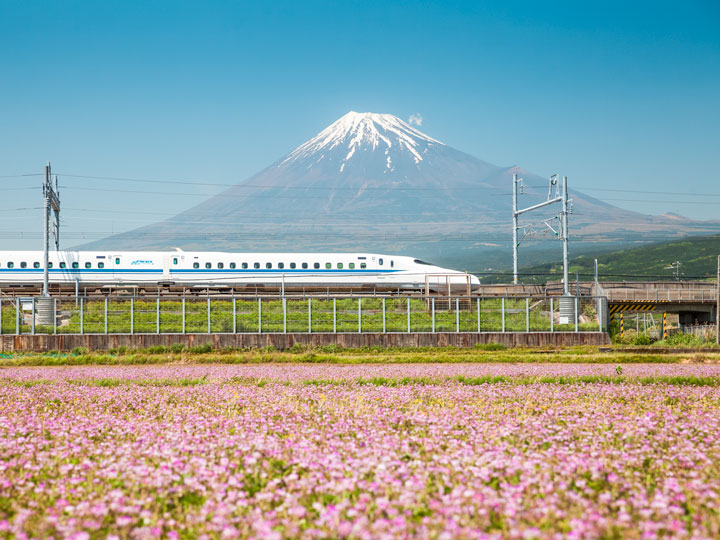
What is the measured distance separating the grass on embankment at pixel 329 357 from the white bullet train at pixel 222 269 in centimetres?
2276

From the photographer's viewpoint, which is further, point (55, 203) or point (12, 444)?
point (55, 203)

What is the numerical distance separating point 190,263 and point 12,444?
1814 inches

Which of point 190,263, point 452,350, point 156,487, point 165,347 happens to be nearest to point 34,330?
point 165,347

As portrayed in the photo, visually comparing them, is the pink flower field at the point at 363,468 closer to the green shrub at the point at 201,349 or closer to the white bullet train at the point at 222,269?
the green shrub at the point at 201,349

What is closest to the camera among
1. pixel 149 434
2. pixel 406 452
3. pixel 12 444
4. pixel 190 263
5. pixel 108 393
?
pixel 406 452

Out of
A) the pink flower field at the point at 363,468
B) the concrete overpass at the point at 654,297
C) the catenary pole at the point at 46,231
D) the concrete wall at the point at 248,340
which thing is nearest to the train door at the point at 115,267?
the catenary pole at the point at 46,231

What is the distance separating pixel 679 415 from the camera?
9.18m

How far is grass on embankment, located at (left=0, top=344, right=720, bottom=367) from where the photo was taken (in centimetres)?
2470

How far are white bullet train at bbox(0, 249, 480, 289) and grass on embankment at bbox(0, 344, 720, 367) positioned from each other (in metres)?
22.8

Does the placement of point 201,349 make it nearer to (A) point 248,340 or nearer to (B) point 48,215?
(A) point 248,340

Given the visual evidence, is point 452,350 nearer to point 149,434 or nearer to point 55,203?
point 149,434

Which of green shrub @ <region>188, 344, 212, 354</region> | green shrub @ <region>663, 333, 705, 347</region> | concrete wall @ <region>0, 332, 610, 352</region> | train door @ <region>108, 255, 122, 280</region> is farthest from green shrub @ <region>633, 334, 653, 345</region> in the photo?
train door @ <region>108, 255, 122, 280</region>

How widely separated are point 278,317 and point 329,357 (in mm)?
6524

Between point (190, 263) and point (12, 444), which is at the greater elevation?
point (190, 263)
